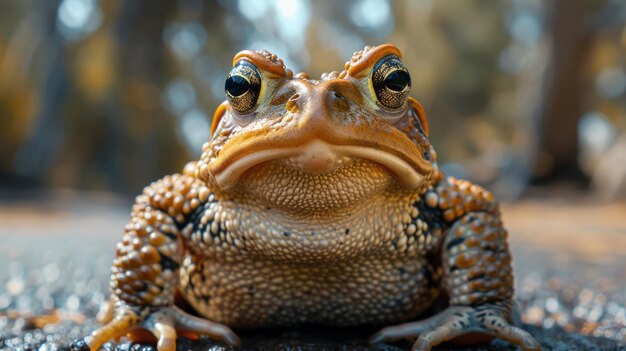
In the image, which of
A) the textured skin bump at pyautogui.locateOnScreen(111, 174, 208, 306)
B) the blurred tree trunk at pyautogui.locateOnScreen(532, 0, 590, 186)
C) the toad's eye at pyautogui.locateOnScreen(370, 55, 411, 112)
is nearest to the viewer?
the toad's eye at pyautogui.locateOnScreen(370, 55, 411, 112)

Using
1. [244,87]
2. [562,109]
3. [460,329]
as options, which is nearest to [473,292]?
[460,329]

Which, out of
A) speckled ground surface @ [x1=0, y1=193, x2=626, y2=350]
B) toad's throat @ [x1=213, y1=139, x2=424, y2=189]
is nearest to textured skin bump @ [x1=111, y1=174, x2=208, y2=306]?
speckled ground surface @ [x1=0, y1=193, x2=626, y2=350]

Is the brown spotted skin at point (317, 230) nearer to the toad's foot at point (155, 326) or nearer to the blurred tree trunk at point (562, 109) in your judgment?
the toad's foot at point (155, 326)

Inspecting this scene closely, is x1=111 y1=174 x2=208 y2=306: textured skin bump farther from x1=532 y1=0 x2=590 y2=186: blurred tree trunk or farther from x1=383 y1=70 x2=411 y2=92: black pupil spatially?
x1=532 y1=0 x2=590 y2=186: blurred tree trunk

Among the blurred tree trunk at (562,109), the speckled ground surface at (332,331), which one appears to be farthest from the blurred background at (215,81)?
the speckled ground surface at (332,331)

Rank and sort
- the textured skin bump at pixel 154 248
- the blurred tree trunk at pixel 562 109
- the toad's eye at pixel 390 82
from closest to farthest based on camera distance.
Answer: the toad's eye at pixel 390 82 < the textured skin bump at pixel 154 248 < the blurred tree trunk at pixel 562 109

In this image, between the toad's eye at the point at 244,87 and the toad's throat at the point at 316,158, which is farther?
the toad's eye at the point at 244,87

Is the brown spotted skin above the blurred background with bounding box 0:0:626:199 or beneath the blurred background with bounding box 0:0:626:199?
beneath

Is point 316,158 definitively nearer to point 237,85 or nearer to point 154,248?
point 237,85
